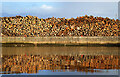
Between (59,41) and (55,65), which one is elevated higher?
(59,41)

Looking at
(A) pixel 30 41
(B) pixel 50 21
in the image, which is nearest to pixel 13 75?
(A) pixel 30 41

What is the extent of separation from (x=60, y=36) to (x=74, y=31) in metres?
3.15

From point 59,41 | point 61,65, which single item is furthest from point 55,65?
point 59,41

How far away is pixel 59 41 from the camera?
31.6m

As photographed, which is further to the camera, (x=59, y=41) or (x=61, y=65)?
(x=59, y=41)

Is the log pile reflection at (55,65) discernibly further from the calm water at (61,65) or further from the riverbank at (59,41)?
the riverbank at (59,41)

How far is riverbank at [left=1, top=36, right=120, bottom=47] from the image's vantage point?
31.4 meters

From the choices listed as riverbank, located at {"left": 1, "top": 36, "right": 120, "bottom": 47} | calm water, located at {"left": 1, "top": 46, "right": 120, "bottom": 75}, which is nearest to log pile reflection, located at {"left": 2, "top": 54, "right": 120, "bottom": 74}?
calm water, located at {"left": 1, "top": 46, "right": 120, "bottom": 75}

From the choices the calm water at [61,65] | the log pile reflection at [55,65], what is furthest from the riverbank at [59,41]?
the log pile reflection at [55,65]

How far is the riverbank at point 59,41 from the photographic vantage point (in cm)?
3138

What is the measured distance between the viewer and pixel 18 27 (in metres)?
35.9

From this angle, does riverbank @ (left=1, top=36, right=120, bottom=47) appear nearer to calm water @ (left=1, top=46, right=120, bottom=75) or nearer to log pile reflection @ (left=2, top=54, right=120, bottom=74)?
calm water @ (left=1, top=46, right=120, bottom=75)

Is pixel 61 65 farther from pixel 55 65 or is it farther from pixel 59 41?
pixel 59 41

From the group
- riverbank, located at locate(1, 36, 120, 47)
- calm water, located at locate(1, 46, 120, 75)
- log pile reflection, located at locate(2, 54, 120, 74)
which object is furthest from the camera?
riverbank, located at locate(1, 36, 120, 47)
